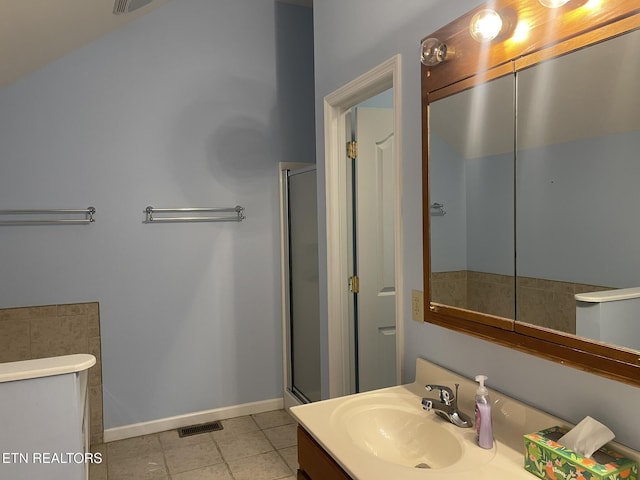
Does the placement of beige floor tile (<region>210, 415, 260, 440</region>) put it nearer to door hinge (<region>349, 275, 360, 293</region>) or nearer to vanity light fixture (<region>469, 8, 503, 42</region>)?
door hinge (<region>349, 275, 360, 293</region>)

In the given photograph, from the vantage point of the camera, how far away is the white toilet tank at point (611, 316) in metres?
0.98

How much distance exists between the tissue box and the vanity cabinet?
0.46 m

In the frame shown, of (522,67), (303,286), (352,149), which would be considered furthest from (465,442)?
(303,286)

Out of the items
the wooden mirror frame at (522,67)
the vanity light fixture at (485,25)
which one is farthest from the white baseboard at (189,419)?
the vanity light fixture at (485,25)

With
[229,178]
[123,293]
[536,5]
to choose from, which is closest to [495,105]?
[536,5]

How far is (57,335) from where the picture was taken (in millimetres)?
2906

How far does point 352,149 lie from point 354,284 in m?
0.72

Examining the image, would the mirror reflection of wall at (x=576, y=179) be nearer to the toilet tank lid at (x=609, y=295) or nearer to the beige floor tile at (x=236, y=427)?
the toilet tank lid at (x=609, y=295)

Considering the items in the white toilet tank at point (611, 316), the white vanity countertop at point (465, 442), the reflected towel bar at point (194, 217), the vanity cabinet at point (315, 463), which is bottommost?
the vanity cabinet at point (315, 463)

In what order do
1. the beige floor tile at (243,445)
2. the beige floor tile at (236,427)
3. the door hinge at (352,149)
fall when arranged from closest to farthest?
the door hinge at (352,149) → the beige floor tile at (243,445) → the beige floor tile at (236,427)

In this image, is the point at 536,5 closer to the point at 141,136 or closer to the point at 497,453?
the point at 497,453

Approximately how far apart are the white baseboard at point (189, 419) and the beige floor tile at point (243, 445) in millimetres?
283

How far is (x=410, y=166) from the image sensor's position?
1791 mm

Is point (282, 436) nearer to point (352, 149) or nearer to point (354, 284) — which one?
point (354, 284)
